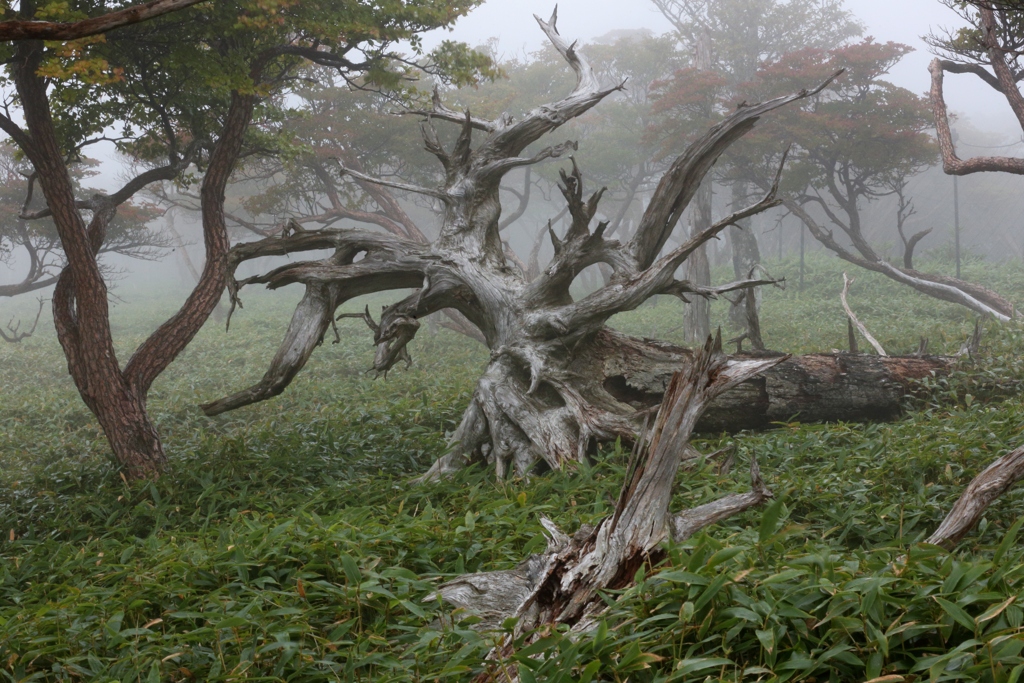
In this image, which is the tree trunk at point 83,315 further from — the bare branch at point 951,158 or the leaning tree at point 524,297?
the bare branch at point 951,158

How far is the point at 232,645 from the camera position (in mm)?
3232

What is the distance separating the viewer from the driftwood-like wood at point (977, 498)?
353cm

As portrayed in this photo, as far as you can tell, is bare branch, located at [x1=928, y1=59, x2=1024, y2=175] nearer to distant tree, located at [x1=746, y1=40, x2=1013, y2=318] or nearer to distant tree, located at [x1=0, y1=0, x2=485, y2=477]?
distant tree, located at [x1=0, y1=0, x2=485, y2=477]

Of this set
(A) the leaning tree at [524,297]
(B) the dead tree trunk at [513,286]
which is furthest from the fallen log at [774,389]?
(B) the dead tree trunk at [513,286]

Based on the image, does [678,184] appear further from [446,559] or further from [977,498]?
[446,559]

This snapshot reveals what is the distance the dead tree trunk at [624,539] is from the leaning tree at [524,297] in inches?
106

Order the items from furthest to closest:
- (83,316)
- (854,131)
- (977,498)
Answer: (854,131)
(83,316)
(977,498)

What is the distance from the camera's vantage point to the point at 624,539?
10.9 ft

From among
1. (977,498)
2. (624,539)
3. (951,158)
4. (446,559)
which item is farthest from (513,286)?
(951,158)

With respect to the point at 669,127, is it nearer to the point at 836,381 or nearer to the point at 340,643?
the point at 836,381

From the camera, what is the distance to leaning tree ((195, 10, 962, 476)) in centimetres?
676

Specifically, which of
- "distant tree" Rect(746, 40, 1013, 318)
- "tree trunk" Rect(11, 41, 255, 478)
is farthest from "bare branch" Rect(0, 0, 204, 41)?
"distant tree" Rect(746, 40, 1013, 318)

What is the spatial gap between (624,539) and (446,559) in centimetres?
116

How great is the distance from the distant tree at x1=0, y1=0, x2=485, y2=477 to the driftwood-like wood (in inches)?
254
